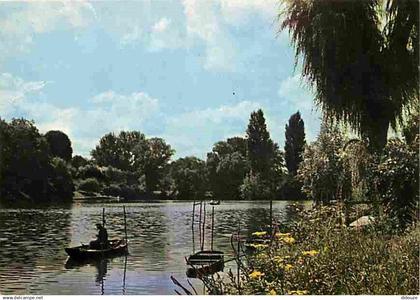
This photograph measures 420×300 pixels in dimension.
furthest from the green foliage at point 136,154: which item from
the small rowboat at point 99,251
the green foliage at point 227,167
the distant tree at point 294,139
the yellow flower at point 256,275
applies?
the yellow flower at point 256,275

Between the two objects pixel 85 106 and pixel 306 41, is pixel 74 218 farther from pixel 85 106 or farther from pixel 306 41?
pixel 306 41

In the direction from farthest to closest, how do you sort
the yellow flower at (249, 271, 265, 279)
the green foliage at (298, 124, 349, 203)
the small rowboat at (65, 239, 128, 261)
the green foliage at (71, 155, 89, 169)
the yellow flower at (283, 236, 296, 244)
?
the small rowboat at (65, 239, 128, 261) < the green foliage at (298, 124, 349, 203) < the green foliage at (71, 155, 89, 169) < the yellow flower at (283, 236, 296, 244) < the yellow flower at (249, 271, 265, 279)

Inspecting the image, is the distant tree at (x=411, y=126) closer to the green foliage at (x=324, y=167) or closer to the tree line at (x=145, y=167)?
the green foliage at (x=324, y=167)

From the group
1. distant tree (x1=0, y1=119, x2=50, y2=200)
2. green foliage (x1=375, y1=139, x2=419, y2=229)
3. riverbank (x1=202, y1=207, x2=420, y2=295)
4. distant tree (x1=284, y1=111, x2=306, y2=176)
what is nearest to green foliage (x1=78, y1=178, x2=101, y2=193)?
distant tree (x1=0, y1=119, x2=50, y2=200)

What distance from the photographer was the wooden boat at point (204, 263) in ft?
12.7

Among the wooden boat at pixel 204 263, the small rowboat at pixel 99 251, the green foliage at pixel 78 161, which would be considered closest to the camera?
the wooden boat at pixel 204 263

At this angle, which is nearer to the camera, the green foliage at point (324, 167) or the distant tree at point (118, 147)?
the distant tree at point (118, 147)

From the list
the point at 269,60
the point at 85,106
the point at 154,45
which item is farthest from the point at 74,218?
the point at 269,60

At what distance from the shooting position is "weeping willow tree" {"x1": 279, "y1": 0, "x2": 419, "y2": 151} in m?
4.05

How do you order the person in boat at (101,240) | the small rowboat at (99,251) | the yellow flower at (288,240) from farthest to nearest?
the person in boat at (101,240)
the small rowboat at (99,251)
the yellow flower at (288,240)

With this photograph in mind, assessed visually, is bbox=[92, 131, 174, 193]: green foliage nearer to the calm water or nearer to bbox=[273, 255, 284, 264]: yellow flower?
the calm water

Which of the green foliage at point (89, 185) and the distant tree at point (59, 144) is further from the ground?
the distant tree at point (59, 144)

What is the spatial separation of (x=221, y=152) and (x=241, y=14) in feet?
2.69

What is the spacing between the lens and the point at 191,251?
457 cm
